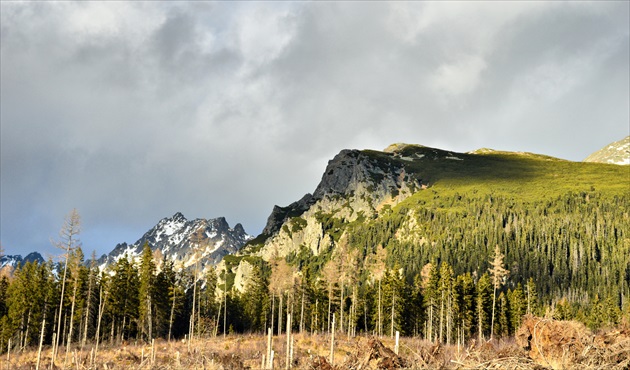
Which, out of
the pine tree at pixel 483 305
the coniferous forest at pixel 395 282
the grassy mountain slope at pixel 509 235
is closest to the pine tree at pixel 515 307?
the coniferous forest at pixel 395 282

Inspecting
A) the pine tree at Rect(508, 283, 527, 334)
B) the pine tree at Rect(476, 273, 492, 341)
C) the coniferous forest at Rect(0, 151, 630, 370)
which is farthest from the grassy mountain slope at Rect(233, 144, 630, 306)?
the pine tree at Rect(476, 273, 492, 341)

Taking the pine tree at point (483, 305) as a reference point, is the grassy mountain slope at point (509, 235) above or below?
above

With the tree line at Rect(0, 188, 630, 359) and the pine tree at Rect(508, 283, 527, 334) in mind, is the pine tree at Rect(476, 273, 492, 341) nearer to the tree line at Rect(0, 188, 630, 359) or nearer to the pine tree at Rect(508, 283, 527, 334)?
the tree line at Rect(0, 188, 630, 359)

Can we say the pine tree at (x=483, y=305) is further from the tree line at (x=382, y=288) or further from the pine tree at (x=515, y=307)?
the pine tree at (x=515, y=307)

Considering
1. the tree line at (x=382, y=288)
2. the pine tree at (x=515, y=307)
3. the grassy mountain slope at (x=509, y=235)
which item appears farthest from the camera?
the grassy mountain slope at (x=509, y=235)

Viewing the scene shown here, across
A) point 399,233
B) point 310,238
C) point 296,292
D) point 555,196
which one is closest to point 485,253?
point 399,233

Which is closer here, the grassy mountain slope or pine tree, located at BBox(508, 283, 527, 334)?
pine tree, located at BBox(508, 283, 527, 334)

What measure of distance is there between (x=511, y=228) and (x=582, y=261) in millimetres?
26920

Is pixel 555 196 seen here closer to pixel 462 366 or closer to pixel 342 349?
pixel 342 349

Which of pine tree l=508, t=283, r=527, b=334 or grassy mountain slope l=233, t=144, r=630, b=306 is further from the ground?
grassy mountain slope l=233, t=144, r=630, b=306

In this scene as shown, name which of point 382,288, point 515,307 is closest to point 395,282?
point 382,288

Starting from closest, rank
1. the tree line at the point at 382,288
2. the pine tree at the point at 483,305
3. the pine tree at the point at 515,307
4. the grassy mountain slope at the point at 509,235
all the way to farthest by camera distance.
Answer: the tree line at the point at 382,288
the pine tree at the point at 483,305
the pine tree at the point at 515,307
the grassy mountain slope at the point at 509,235

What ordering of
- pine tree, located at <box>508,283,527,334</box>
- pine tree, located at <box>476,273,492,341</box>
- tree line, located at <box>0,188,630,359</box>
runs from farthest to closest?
pine tree, located at <box>508,283,527,334</box>
pine tree, located at <box>476,273,492,341</box>
tree line, located at <box>0,188,630,359</box>

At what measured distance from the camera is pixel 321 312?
79000 millimetres
